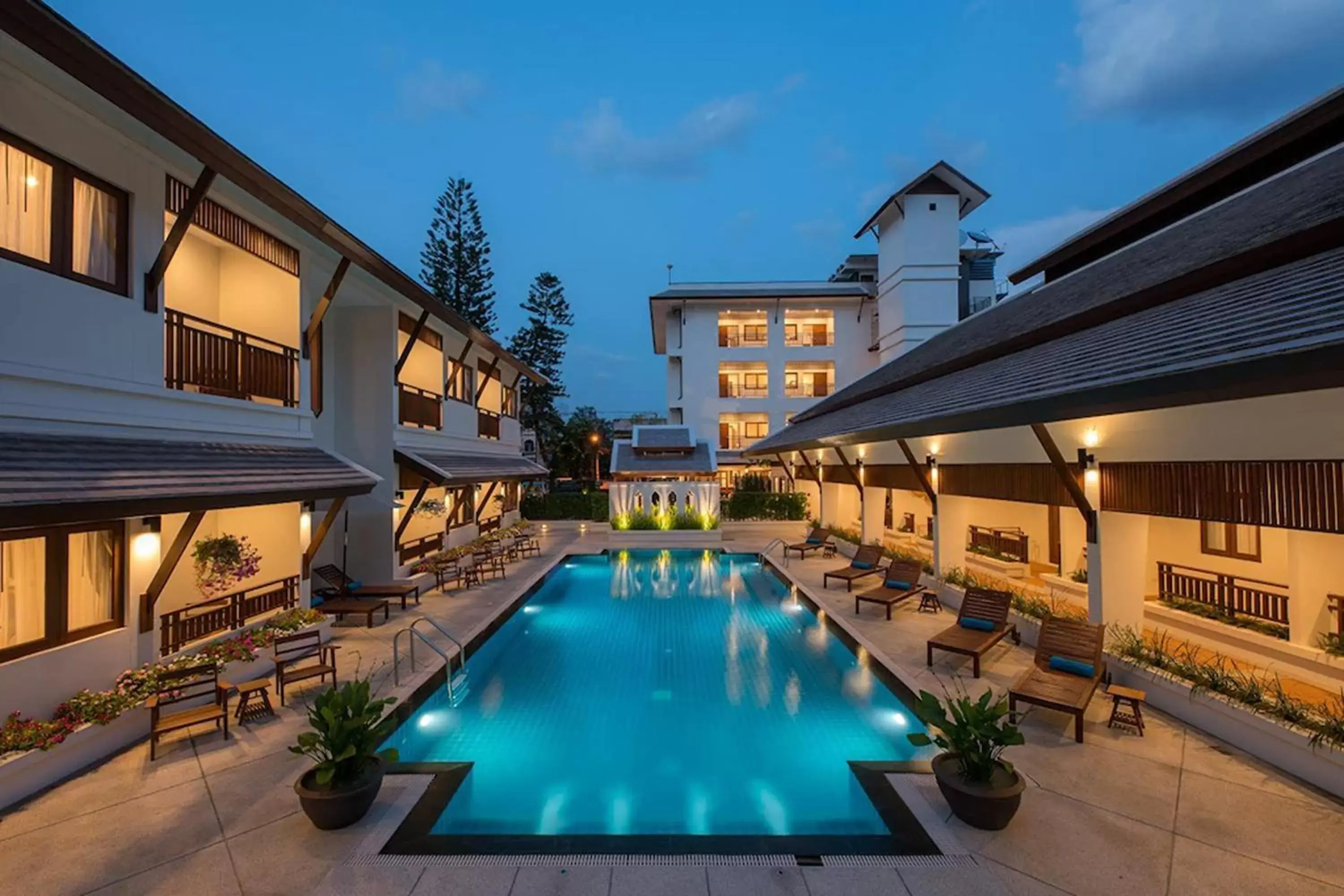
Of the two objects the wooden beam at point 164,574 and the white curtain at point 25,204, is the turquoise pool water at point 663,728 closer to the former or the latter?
the wooden beam at point 164,574

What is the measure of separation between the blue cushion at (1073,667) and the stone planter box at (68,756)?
10.7 m

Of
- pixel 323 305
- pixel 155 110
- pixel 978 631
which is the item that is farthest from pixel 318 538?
pixel 978 631

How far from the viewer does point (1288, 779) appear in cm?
592

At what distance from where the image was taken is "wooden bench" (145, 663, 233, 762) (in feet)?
21.9

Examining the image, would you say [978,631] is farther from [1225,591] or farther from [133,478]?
[133,478]

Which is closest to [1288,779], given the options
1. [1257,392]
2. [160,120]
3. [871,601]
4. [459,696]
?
[1257,392]

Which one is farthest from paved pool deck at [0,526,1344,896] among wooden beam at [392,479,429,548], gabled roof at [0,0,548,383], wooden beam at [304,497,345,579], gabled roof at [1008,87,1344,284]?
gabled roof at [1008,87,1344,284]

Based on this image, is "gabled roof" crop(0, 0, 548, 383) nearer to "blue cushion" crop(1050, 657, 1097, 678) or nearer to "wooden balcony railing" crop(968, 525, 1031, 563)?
"blue cushion" crop(1050, 657, 1097, 678)

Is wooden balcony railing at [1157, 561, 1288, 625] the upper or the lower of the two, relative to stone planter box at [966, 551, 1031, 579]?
upper

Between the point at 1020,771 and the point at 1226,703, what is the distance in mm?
2662

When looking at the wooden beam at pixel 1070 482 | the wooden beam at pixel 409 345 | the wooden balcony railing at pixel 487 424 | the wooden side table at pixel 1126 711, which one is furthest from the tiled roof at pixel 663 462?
the wooden side table at pixel 1126 711

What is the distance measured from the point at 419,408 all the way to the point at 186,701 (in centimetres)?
928

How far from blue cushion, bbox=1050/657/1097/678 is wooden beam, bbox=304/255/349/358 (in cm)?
1254

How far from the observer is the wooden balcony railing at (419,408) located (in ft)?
48.3
